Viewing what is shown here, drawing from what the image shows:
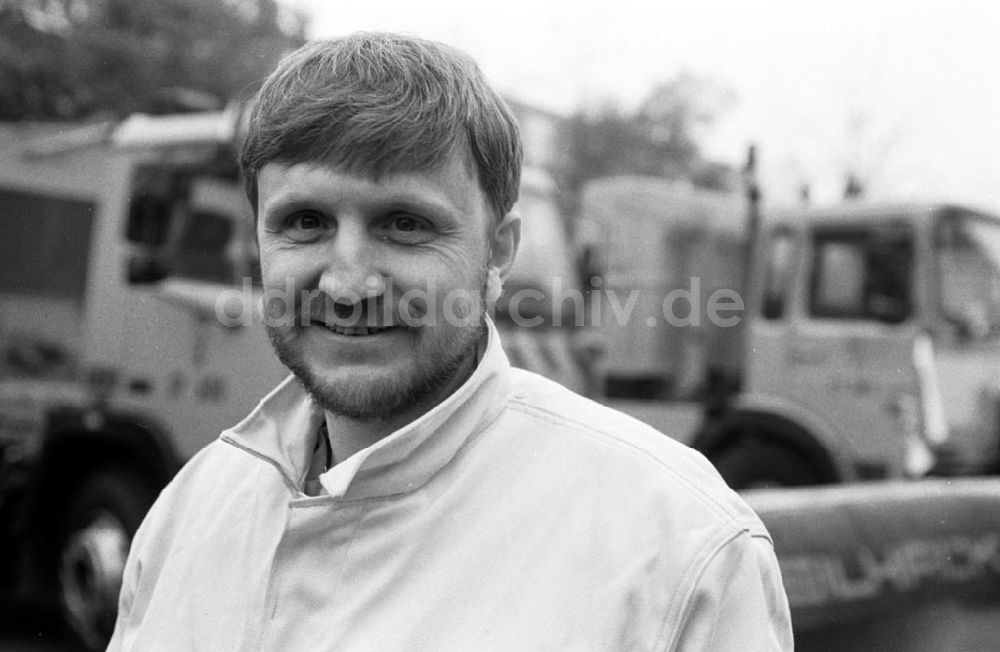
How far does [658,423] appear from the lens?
7621 millimetres

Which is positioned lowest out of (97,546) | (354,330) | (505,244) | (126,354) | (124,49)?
(97,546)

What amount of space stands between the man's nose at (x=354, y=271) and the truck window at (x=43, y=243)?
19.1 feet

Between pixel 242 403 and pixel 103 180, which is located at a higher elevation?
pixel 103 180

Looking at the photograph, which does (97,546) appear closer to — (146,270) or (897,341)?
(146,270)

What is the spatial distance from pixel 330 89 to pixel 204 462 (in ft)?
1.99

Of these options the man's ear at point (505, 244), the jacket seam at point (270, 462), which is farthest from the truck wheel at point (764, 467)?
the jacket seam at point (270, 462)

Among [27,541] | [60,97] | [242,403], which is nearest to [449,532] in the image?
[242,403]

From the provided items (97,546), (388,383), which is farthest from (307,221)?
(97,546)

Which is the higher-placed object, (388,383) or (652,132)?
(652,132)

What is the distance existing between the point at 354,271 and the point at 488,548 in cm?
37

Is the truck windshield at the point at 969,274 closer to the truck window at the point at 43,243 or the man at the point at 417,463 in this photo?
the truck window at the point at 43,243

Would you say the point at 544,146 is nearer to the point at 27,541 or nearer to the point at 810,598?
the point at 27,541

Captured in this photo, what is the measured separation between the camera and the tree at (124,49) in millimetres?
13141

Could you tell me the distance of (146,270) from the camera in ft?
19.8
